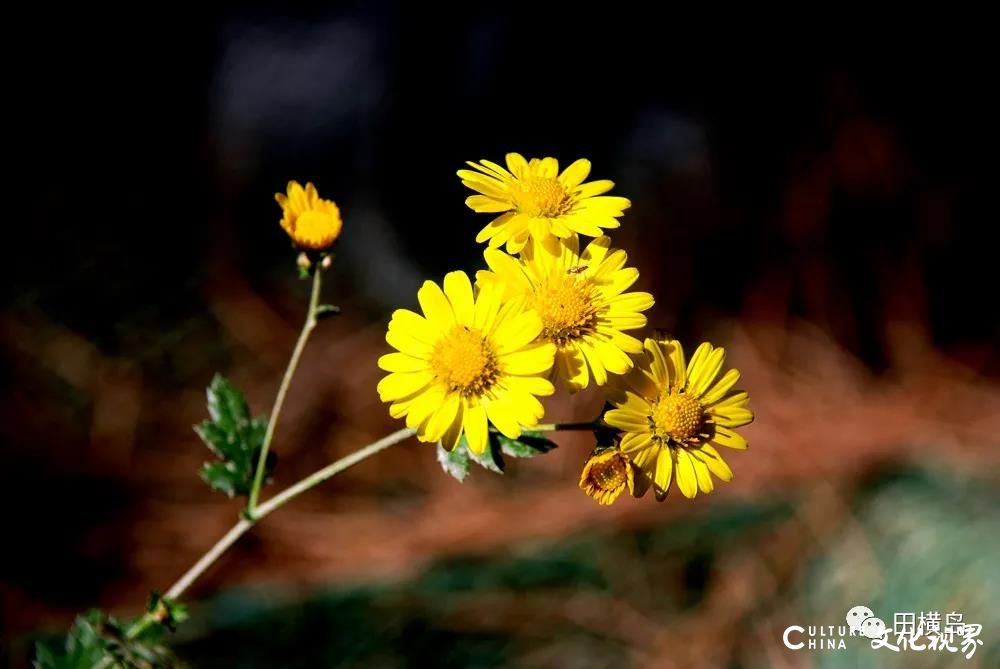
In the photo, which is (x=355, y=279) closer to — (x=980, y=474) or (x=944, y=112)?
(x=980, y=474)

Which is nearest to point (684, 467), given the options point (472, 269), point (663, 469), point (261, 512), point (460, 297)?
point (663, 469)

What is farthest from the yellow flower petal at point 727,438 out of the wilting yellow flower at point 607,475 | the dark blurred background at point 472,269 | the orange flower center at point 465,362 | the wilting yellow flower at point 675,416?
the dark blurred background at point 472,269

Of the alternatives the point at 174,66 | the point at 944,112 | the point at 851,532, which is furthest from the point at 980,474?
the point at 174,66

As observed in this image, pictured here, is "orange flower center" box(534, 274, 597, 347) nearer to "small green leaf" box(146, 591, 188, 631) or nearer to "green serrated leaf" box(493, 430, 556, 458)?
"green serrated leaf" box(493, 430, 556, 458)

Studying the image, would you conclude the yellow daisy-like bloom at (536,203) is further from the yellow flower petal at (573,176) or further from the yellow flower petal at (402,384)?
the yellow flower petal at (402,384)

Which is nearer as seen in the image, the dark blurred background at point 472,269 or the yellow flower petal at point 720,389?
the yellow flower petal at point 720,389

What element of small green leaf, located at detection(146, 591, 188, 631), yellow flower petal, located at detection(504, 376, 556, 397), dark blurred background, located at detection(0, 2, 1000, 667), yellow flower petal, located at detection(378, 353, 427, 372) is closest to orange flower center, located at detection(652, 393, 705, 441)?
yellow flower petal, located at detection(504, 376, 556, 397)

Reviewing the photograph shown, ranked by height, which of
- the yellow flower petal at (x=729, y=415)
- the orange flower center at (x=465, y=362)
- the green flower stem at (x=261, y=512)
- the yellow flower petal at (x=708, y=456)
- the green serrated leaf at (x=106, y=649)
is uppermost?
the yellow flower petal at (x=729, y=415)

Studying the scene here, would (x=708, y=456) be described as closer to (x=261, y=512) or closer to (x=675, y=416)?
(x=675, y=416)
